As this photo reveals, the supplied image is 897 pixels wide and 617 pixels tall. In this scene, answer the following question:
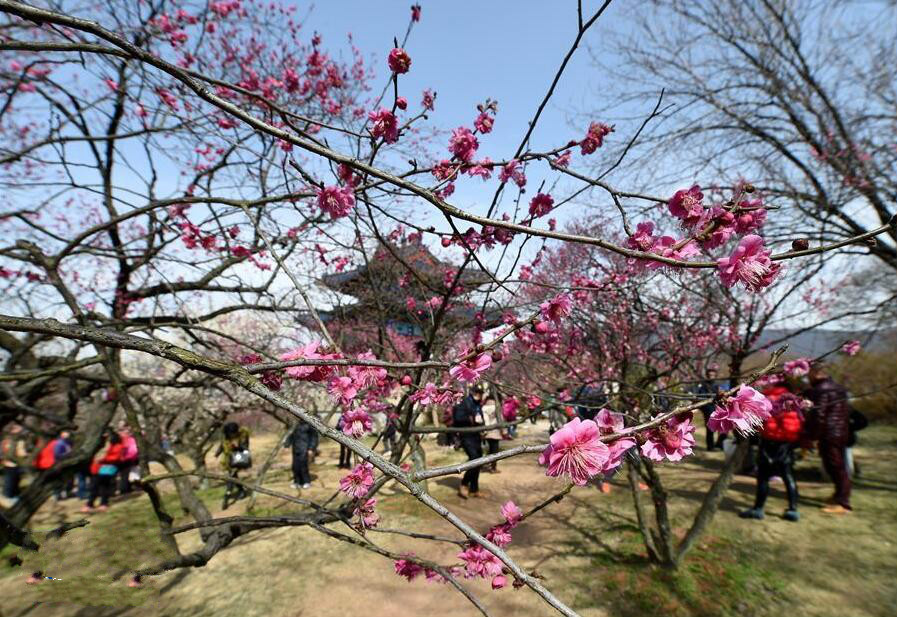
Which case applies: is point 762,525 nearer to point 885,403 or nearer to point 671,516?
point 671,516

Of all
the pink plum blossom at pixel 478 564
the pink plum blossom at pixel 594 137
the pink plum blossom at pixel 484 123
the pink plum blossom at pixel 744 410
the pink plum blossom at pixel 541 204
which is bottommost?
the pink plum blossom at pixel 478 564

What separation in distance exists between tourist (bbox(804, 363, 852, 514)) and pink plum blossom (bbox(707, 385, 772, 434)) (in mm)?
5066

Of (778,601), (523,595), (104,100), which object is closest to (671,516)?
(778,601)

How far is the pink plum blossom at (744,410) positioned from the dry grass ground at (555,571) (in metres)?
3.56

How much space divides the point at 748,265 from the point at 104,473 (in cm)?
1007

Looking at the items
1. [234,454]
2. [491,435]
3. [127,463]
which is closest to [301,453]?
[234,454]

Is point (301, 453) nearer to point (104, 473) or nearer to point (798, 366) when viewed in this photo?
point (104, 473)

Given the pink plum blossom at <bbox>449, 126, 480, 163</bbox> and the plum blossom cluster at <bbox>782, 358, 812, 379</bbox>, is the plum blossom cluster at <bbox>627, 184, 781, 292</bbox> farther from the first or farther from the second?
the plum blossom cluster at <bbox>782, 358, 812, 379</bbox>

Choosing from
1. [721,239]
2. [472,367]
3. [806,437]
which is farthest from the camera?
[806,437]

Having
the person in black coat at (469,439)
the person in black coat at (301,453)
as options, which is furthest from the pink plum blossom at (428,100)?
the person in black coat at (301,453)

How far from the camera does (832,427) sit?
5062 millimetres

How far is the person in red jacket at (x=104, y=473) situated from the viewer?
7.48m

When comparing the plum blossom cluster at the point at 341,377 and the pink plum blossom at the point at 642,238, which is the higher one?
the pink plum blossom at the point at 642,238

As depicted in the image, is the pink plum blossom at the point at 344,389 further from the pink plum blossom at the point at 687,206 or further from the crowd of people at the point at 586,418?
the pink plum blossom at the point at 687,206
